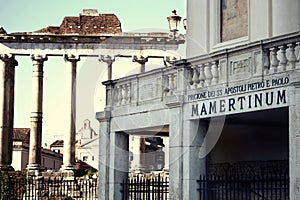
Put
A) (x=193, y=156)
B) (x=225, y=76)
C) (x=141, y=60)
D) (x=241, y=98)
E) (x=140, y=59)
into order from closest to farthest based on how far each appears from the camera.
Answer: (x=241, y=98) < (x=225, y=76) < (x=193, y=156) < (x=140, y=59) < (x=141, y=60)

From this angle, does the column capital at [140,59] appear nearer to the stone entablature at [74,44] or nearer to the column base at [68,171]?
the stone entablature at [74,44]

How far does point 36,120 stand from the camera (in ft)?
168

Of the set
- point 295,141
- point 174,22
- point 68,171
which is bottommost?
point 68,171

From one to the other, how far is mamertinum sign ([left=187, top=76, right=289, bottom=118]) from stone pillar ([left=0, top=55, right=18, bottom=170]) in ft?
112

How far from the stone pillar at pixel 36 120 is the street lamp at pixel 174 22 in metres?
8.56

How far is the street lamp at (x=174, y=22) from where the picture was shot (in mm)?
50812

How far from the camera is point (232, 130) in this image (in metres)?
22.1

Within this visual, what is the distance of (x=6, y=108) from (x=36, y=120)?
2350 millimetres

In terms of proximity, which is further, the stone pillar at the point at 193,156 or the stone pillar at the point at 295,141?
the stone pillar at the point at 193,156

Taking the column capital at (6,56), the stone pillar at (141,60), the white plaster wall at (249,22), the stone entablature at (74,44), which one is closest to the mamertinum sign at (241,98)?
the white plaster wall at (249,22)

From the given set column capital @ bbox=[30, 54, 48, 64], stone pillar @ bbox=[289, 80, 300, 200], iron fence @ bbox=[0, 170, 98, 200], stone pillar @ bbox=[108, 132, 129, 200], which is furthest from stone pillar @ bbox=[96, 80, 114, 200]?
column capital @ bbox=[30, 54, 48, 64]

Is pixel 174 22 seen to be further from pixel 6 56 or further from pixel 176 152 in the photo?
pixel 176 152

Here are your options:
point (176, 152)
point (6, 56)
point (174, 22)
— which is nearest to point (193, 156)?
point (176, 152)

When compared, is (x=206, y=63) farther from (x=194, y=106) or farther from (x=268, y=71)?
(x=268, y=71)
